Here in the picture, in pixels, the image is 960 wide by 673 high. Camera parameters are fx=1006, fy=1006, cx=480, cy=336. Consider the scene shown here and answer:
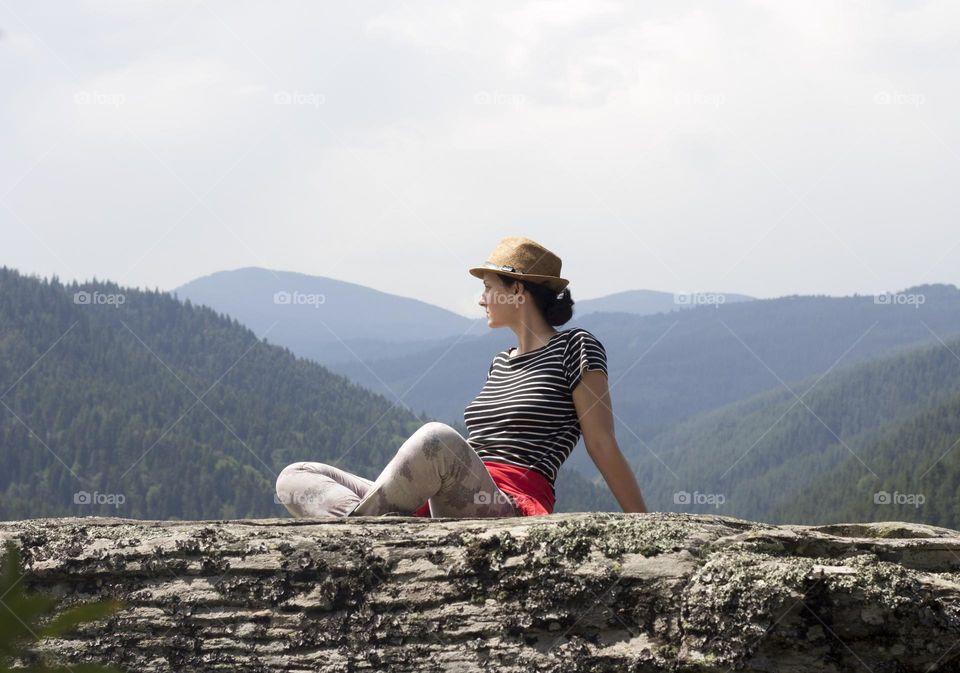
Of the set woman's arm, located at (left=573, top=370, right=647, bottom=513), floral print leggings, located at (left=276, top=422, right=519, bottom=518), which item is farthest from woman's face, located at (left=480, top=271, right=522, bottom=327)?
floral print leggings, located at (left=276, top=422, right=519, bottom=518)

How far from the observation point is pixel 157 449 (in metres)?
162

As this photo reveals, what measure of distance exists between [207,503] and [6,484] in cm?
3086

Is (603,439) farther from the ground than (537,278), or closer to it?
closer to it

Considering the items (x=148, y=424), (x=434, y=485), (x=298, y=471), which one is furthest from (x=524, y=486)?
(x=148, y=424)

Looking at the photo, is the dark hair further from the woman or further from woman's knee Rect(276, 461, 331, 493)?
woman's knee Rect(276, 461, 331, 493)

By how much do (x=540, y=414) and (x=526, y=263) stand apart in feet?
3.49

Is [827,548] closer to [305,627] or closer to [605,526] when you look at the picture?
[605,526]

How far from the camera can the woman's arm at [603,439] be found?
18.0 feet

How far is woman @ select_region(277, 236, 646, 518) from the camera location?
498 centimetres

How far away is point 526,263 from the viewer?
644 cm

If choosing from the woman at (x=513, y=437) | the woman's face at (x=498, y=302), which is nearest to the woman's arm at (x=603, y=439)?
the woman at (x=513, y=437)

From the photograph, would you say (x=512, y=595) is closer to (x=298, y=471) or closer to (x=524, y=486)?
(x=524, y=486)

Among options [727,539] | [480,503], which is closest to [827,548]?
[727,539]

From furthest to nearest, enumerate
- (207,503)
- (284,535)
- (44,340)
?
(44,340), (207,503), (284,535)
